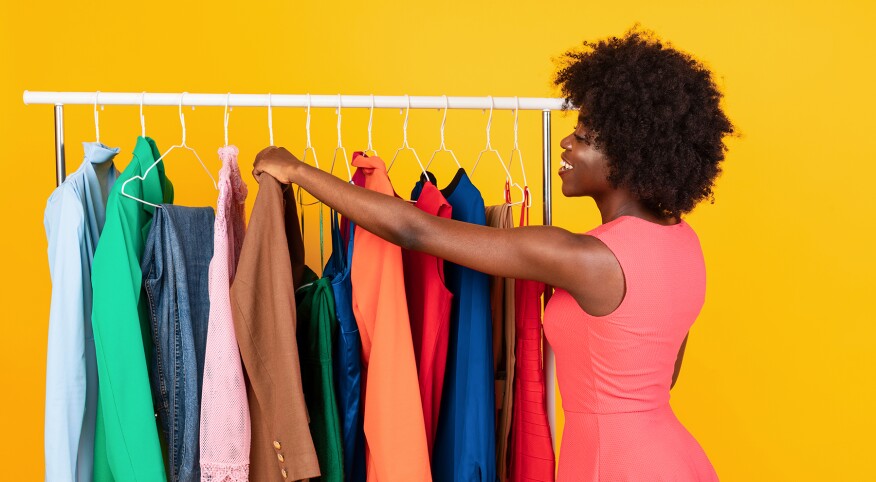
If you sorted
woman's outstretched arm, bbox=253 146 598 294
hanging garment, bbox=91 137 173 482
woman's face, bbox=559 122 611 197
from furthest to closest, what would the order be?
woman's face, bbox=559 122 611 197
hanging garment, bbox=91 137 173 482
woman's outstretched arm, bbox=253 146 598 294

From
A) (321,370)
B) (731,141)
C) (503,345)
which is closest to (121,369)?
(321,370)

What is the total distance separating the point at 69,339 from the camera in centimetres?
211

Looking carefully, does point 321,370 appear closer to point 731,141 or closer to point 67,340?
point 67,340

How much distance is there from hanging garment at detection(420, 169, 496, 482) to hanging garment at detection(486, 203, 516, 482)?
0.08 m

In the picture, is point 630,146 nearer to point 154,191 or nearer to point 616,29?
point 154,191

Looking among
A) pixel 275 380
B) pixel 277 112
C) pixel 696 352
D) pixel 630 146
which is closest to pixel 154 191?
pixel 275 380

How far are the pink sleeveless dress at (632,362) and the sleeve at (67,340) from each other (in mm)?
1108

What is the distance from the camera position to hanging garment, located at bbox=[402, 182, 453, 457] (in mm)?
2295

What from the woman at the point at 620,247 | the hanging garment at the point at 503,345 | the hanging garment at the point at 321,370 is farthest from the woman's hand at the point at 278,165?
the hanging garment at the point at 503,345

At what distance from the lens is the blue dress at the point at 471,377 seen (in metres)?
2.28

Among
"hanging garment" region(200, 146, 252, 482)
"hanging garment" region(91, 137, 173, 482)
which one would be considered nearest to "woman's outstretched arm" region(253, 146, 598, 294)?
"hanging garment" region(200, 146, 252, 482)

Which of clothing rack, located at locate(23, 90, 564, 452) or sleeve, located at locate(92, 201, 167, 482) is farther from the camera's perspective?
clothing rack, located at locate(23, 90, 564, 452)

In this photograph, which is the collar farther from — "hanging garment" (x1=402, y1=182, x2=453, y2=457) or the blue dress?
the blue dress

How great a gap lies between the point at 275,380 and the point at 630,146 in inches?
38.6
